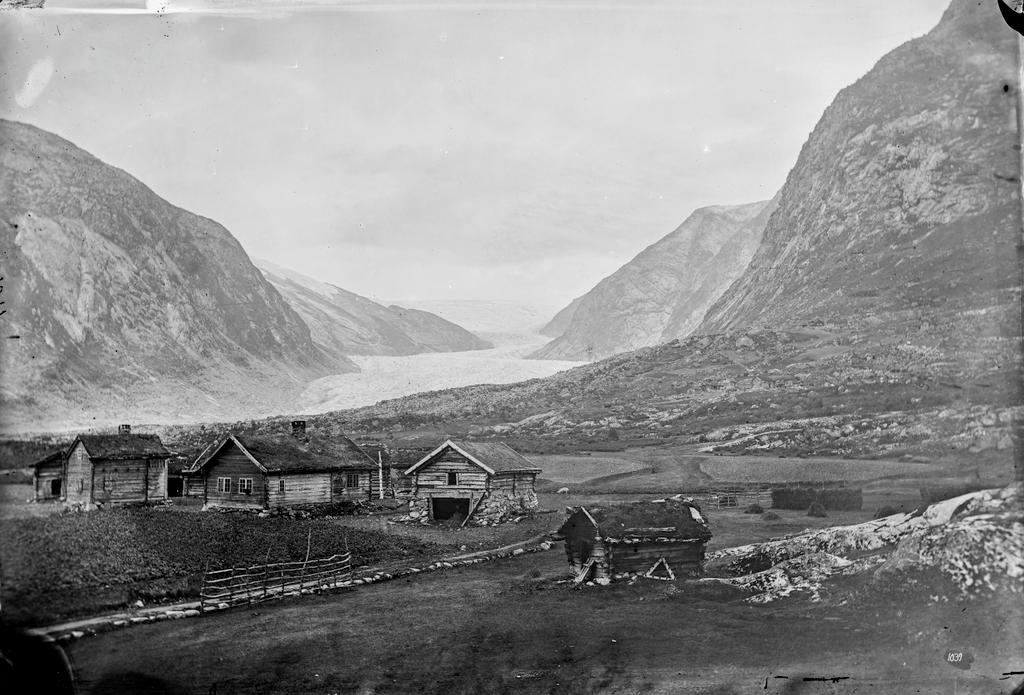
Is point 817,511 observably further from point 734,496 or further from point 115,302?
point 115,302

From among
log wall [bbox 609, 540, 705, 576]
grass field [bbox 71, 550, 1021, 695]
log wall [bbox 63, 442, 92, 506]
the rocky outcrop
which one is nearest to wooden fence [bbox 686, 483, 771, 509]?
the rocky outcrop

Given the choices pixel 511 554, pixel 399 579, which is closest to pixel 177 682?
pixel 399 579

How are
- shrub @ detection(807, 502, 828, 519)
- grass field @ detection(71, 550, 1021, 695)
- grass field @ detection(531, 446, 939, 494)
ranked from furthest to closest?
grass field @ detection(531, 446, 939, 494), shrub @ detection(807, 502, 828, 519), grass field @ detection(71, 550, 1021, 695)

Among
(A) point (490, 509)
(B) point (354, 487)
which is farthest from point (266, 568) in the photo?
(A) point (490, 509)

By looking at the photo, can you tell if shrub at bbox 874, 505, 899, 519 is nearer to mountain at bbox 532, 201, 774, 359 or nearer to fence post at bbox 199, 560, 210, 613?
mountain at bbox 532, 201, 774, 359

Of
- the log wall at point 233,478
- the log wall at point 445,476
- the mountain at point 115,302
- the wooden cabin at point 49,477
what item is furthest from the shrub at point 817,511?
the wooden cabin at point 49,477
